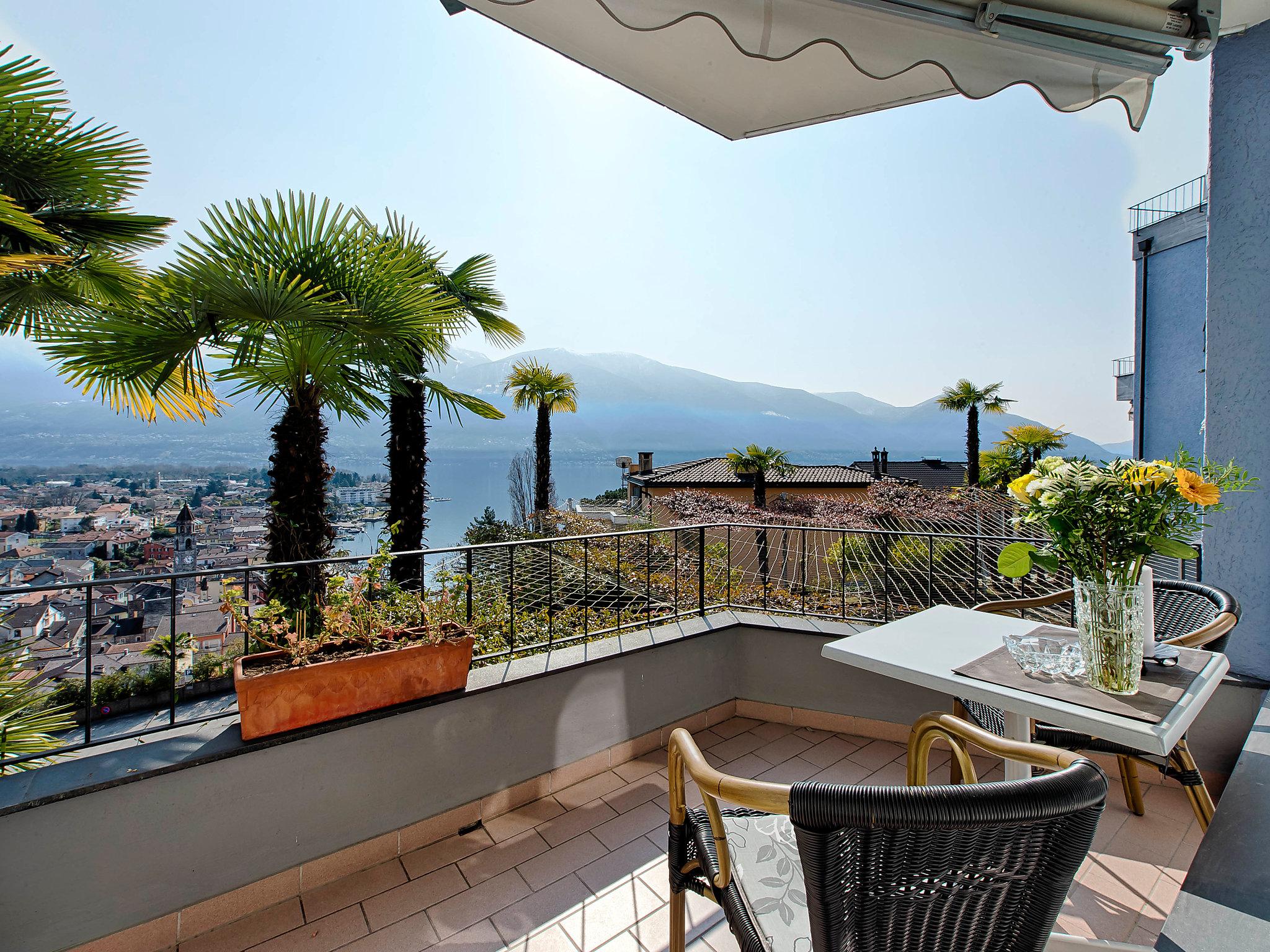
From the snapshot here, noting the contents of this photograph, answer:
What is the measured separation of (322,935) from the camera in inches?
70.0

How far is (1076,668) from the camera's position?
1.50 metres

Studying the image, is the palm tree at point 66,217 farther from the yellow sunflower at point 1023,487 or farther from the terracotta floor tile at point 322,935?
the yellow sunflower at point 1023,487

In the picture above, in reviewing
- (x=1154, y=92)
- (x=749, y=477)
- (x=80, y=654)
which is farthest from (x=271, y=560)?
(x=749, y=477)

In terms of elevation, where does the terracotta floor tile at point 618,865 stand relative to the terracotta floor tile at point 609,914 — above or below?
below

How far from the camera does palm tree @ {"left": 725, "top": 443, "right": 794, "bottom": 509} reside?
19.2 m

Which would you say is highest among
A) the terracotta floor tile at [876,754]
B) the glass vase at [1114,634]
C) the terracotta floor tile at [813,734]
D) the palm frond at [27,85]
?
the palm frond at [27,85]

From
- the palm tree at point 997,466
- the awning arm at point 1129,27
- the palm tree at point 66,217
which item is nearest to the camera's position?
the awning arm at point 1129,27

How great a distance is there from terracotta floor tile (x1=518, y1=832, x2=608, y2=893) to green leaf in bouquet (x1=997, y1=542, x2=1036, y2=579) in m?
1.76

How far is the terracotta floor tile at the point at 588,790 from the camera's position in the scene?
2484 mm

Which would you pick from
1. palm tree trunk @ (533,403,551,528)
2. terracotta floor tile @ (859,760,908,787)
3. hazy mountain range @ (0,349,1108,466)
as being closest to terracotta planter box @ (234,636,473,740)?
hazy mountain range @ (0,349,1108,466)

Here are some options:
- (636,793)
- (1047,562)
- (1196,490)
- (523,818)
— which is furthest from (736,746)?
(1196,490)

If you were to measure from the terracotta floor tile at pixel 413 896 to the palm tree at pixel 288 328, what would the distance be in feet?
3.62

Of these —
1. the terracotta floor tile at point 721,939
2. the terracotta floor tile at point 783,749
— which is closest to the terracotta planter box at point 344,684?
the terracotta floor tile at point 721,939

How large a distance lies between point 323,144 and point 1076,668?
9971 millimetres
